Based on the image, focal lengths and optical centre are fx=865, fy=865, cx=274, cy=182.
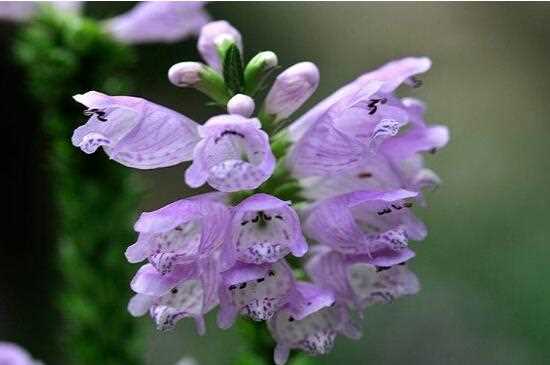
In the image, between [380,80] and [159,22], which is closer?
[380,80]

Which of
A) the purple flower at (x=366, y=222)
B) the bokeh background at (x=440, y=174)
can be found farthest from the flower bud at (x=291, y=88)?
the bokeh background at (x=440, y=174)

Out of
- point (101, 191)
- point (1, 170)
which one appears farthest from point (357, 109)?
point (1, 170)

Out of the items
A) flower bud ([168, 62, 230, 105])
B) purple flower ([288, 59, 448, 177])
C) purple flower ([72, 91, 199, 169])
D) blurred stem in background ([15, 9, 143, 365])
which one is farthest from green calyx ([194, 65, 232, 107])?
blurred stem in background ([15, 9, 143, 365])

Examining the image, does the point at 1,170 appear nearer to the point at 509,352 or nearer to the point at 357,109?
the point at 509,352

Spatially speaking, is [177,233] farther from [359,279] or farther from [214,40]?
[214,40]

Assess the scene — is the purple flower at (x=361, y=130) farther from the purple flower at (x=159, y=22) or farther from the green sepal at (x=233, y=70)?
the purple flower at (x=159, y=22)

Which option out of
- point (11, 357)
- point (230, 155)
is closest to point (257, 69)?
point (230, 155)
